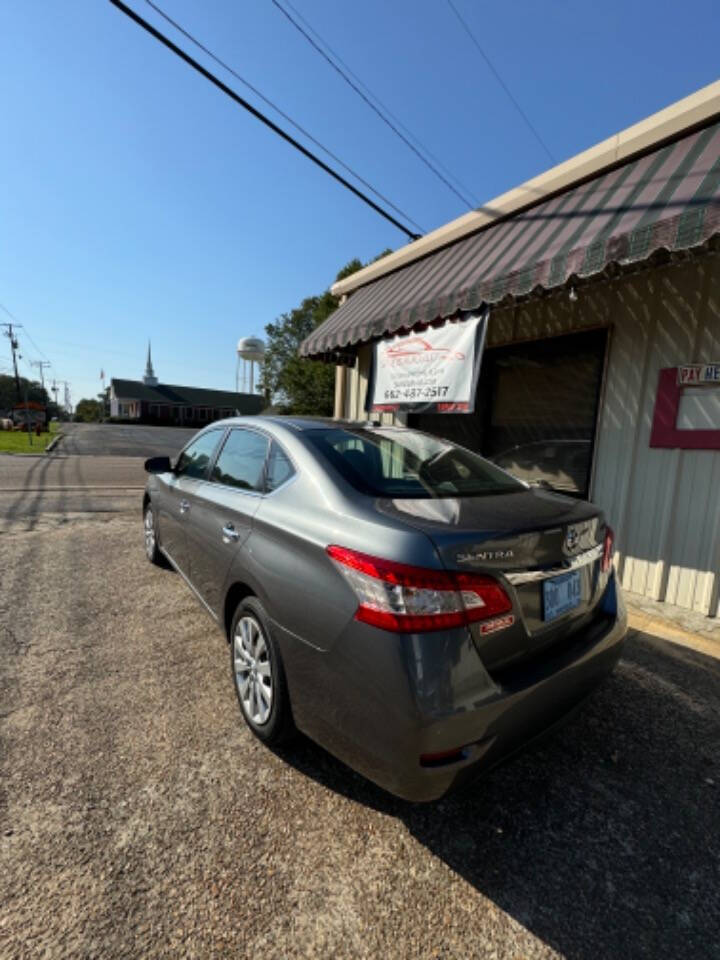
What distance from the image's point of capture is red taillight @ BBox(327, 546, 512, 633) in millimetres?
1557

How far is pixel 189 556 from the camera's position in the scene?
3.28 metres

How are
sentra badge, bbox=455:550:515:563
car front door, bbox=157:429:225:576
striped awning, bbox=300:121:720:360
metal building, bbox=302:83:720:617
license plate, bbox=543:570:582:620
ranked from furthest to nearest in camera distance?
metal building, bbox=302:83:720:617 → car front door, bbox=157:429:225:576 → striped awning, bbox=300:121:720:360 → license plate, bbox=543:570:582:620 → sentra badge, bbox=455:550:515:563

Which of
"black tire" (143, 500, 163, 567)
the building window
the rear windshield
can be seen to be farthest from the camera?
the building window

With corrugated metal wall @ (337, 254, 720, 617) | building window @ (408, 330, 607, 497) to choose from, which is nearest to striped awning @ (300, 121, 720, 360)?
corrugated metal wall @ (337, 254, 720, 617)

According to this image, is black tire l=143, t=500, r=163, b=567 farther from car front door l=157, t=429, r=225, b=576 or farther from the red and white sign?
the red and white sign

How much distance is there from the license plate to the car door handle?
1509 mm

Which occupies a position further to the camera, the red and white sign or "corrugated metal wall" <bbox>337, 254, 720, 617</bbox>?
"corrugated metal wall" <bbox>337, 254, 720, 617</bbox>

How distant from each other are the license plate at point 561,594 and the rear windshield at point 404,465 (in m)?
0.54

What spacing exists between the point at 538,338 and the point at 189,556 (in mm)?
4272

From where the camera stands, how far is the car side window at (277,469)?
238 cm

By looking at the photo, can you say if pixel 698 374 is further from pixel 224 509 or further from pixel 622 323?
pixel 224 509

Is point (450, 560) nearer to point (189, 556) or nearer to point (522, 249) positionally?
point (189, 556)

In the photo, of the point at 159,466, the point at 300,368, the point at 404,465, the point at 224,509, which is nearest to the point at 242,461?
the point at 224,509

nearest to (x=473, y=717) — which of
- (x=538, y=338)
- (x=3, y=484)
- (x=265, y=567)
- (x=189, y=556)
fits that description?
(x=265, y=567)
